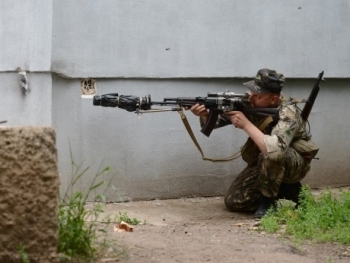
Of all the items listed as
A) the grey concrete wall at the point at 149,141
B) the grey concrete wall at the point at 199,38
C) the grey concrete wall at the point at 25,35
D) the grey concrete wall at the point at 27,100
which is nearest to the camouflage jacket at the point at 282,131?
the grey concrete wall at the point at 149,141

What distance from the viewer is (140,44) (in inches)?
283

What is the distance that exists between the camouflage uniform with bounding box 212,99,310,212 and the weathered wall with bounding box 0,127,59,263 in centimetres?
268

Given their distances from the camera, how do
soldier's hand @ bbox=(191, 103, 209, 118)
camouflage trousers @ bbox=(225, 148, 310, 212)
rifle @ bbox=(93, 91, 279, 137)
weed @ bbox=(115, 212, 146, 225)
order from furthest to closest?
camouflage trousers @ bbox=(225, 148, 310, 212) → soldier's hand @ bbox=(191, 103, 209, 118) → rifle @ bbox=(93, 91, 279, 137) → weed @ bbox=(115, 212, 146, 225)

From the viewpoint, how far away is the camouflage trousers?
6.89 meters

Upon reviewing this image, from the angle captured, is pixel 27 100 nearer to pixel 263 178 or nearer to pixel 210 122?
pixel 210 122

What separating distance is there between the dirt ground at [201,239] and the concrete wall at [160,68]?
0.37 m

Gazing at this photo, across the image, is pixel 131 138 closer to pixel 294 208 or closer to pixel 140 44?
pixel 140 44

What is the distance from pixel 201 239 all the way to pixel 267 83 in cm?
167

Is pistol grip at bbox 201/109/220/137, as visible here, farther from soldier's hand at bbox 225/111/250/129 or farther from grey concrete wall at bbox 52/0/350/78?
grey concrete wall at bbox 52/0/350/78

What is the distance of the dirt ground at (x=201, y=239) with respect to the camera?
17.2 feet

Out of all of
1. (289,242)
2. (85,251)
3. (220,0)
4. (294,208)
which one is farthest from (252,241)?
(220,0)

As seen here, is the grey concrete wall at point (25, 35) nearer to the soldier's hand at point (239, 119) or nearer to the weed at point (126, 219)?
the weed at point (126, 219)

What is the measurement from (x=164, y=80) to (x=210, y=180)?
1.09 metres

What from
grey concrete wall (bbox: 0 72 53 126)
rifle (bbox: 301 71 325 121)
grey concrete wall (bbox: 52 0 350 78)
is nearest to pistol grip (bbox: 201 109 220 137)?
grey concrete wall (bbox: 52 0 350 78)
